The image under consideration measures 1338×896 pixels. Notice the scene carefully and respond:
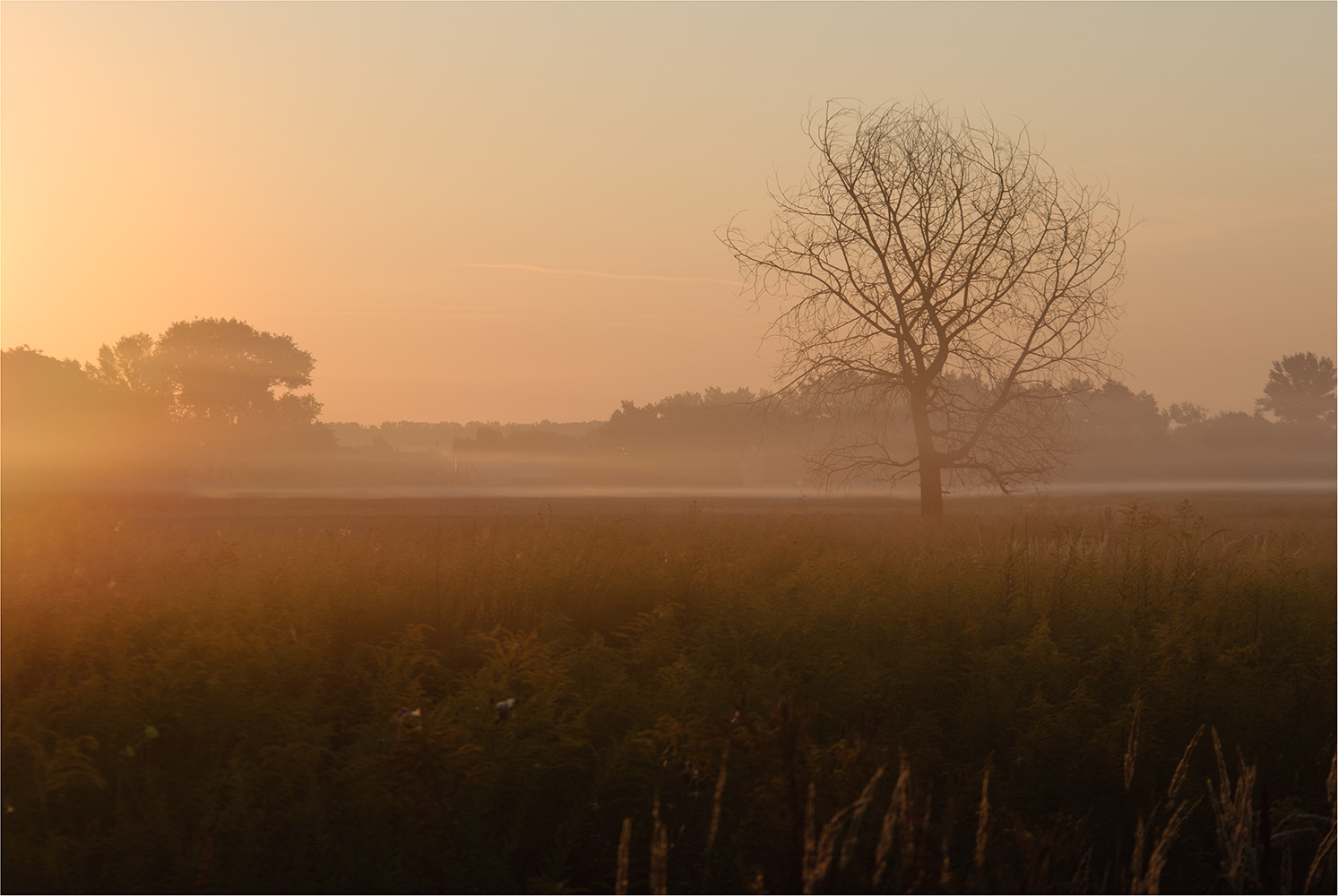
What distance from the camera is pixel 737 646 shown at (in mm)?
8297

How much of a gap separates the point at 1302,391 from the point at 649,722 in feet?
430

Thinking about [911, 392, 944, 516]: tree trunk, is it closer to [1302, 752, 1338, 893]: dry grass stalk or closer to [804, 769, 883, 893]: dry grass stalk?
[1302, 752, 1338, 893]: dry grass stalk

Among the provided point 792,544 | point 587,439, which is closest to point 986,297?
point 792,544

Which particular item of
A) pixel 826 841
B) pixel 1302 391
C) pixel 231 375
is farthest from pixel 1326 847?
pixel 1302 391

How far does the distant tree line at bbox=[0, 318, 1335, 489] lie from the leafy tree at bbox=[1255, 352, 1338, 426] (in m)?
18.6

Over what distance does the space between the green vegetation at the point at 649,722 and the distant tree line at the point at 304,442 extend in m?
38.9

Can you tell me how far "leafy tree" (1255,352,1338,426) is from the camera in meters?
116

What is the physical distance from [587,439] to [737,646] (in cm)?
6980

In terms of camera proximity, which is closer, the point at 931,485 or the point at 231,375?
the point at 931,485

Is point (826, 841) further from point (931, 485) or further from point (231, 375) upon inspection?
point (231, 375)

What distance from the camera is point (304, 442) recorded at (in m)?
77.1

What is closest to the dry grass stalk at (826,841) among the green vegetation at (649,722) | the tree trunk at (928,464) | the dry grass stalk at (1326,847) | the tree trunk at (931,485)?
the green vegetation at (649,722)

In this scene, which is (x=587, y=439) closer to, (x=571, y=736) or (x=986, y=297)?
(x=986, y=297)

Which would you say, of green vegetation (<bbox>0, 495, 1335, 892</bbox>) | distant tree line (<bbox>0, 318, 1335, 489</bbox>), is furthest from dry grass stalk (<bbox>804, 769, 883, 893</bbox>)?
distant tree line (<bbox>0, 318, 1335, 489</bbox>)
